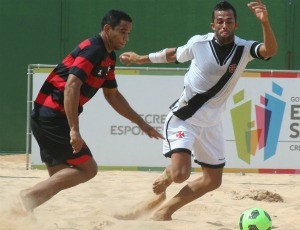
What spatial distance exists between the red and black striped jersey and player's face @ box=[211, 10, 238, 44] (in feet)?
3.61

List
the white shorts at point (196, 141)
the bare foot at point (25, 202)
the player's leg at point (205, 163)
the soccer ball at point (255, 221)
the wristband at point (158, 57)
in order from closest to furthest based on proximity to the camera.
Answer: the bare foot at point (25, 202), the soccer ball at point (255, 221), the white shorts at point (196, 141), the player's leg at point (205, 163), the wristband at point (158, 57)

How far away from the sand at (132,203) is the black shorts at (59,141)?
21.6 inches

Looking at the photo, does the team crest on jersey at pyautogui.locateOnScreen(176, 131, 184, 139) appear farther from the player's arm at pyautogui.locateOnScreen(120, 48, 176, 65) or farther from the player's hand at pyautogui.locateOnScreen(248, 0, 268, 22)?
the player's hand at pyautogui.locateOnScreen(248, 0, 268, 22)

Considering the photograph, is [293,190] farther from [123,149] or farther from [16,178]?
[16,178]

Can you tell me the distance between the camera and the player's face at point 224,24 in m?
6.25

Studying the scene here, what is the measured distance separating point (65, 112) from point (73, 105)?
18 cm

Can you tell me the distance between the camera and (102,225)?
20.7 feet

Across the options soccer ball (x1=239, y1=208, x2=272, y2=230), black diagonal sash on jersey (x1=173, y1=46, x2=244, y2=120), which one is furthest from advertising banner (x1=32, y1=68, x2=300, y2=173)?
soccer ball (x1=239, y1=208, x2=272, y2=230)

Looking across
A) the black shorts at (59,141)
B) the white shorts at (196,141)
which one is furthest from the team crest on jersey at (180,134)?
the black shorts at (59,141)

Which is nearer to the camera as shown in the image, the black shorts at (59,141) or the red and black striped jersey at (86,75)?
the red and black striped jersey at (86,75)

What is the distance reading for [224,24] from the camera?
628 centimetres

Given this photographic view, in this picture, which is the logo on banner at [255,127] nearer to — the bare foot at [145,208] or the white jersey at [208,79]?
the bare foot at [145,208]

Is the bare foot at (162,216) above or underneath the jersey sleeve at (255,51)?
underneath

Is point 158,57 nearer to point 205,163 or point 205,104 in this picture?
point 205,104
